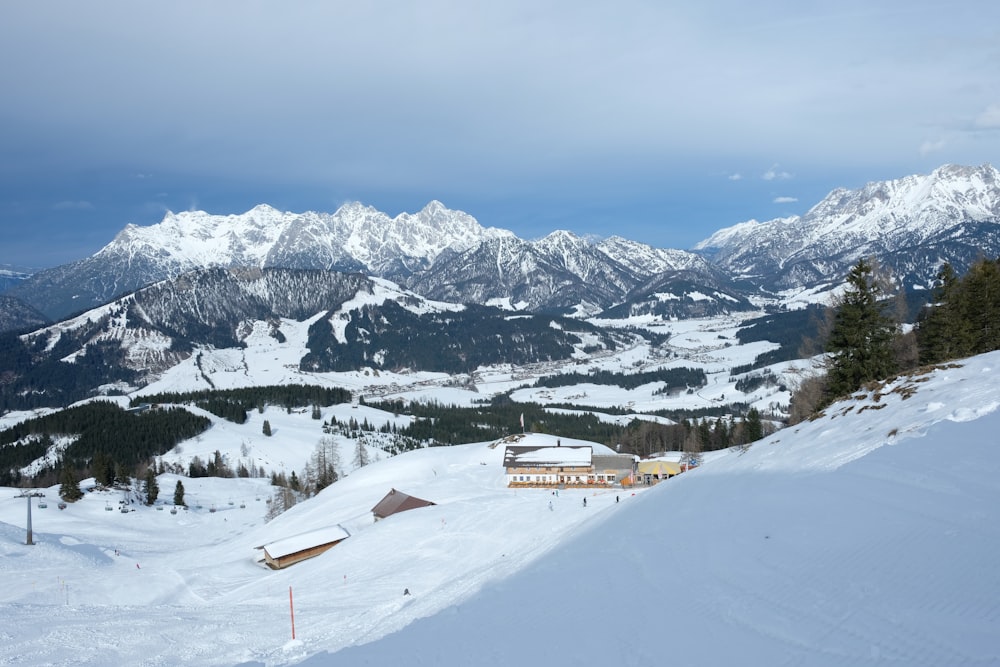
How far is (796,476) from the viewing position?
20.9m

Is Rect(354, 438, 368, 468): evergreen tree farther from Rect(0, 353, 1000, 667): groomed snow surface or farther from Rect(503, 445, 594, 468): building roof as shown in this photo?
Rect(0, 353, 1000, 667): groomed snow surface

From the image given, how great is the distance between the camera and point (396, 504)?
163ft

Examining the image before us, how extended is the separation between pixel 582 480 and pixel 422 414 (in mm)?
96811

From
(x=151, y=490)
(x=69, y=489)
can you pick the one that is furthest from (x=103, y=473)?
(x=69, y=489)

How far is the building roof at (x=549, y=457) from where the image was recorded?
6612 centimetres

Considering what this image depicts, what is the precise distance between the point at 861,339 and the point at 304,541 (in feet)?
130

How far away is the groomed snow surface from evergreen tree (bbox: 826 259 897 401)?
8.40 meters

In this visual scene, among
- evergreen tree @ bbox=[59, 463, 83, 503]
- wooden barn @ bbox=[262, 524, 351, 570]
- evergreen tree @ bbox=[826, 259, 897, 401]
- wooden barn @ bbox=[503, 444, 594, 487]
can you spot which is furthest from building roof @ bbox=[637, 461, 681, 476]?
evergreen tree @ bbox=[59, 463, 83, 503]

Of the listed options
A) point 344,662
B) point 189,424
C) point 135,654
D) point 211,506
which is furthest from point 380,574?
point 189,424

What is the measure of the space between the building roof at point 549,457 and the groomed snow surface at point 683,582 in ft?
94.2

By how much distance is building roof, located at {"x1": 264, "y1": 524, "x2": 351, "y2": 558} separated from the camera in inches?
1681

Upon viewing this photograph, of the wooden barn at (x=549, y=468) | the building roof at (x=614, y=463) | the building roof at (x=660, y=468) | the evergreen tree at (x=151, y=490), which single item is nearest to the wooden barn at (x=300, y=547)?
the wooden barn at (x=549, y=468)

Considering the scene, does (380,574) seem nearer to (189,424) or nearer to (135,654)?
(135,654)

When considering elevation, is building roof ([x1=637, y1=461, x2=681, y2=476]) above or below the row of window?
above
